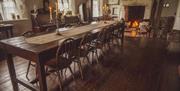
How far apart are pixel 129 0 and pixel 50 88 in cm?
797

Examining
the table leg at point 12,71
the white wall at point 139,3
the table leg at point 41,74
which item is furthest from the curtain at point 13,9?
the white wall at point 139,3

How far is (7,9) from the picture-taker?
5418 mm

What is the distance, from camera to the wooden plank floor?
90.1 inches

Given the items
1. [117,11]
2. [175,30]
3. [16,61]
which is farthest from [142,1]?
[16,61]

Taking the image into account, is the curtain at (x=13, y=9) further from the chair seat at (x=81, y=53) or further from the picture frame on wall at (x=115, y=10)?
the picture frame on wall at (x=115, y=10)

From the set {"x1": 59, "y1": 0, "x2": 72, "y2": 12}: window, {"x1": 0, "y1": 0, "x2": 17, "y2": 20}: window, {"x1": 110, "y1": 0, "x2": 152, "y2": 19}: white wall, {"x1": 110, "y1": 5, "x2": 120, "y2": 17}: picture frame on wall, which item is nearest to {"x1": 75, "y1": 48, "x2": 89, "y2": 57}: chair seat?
{"x1": 0, "y1": 0, "x2": 17, "y2": 20}: window

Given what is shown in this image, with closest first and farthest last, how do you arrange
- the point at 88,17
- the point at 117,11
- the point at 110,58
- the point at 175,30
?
the point at 110,58
the point at 175,30
the point at 88,17
the point at 117,11

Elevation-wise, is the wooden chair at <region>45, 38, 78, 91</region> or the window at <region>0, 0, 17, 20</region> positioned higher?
the window at <region>0, 0, 17, 20</region>

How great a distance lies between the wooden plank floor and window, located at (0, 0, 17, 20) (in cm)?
280

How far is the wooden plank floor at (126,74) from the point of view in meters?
2.29

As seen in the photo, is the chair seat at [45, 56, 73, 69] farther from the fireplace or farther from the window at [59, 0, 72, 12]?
the fireplace

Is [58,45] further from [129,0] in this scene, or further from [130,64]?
[129,0]

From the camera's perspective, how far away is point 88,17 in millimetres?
7805

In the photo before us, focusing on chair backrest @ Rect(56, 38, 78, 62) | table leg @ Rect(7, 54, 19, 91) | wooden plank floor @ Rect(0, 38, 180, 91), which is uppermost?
chair backrest @ Rect(56, 38, 78, 62)
